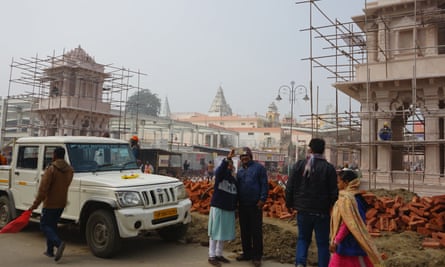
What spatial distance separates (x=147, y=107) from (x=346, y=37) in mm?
80797

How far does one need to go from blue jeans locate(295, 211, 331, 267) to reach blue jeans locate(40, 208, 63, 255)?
12.0 feet

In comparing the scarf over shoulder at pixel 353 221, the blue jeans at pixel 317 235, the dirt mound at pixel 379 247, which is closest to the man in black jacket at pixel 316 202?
the blue jeans at pixel 317 235

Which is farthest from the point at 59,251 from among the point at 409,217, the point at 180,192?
the point at 409,217

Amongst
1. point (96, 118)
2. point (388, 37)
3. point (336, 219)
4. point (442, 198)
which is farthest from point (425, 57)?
point (96, 118)

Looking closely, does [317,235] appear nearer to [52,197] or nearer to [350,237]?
[350,237]

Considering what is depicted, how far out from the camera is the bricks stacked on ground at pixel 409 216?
726 centimetres

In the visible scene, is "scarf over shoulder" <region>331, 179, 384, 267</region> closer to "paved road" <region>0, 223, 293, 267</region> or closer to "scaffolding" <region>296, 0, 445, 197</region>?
"paved road" <region>0, 223, 293, 267</region>

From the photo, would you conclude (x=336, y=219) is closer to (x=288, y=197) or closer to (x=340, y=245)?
(x=340, y=245)

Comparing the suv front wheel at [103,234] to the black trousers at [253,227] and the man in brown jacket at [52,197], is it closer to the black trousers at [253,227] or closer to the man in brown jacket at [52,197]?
the man in brown jacket at [52,197]

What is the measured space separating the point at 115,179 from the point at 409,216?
5.93 m

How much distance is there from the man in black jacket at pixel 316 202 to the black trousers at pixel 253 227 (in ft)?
3.53

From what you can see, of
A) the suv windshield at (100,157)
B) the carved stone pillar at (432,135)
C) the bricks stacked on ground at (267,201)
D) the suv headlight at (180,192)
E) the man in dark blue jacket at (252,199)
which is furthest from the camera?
the carved stone pillar at (432,135)

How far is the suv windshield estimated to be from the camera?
6828 millimetres

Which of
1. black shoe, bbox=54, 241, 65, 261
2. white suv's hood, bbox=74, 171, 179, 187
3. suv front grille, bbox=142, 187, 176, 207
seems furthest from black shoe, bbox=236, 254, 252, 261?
black shoe, bbox=54, 241, 65, 261
